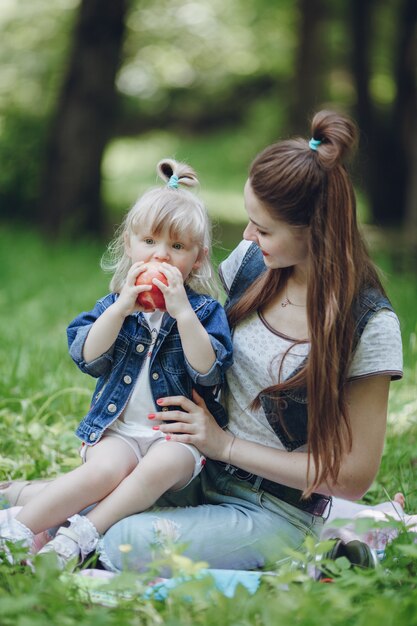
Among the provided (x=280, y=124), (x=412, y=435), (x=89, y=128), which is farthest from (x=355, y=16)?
(x=412, y=435)

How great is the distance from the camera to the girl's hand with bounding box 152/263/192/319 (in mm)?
2527

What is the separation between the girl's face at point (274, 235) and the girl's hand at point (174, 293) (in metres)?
0.25

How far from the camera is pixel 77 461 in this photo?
3.39 metres

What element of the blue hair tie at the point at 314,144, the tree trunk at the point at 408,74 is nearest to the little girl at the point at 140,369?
the blue hair tie at the point at 314,144

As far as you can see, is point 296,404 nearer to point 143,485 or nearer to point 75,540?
point 143,485

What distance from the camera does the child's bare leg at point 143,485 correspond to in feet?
8.37

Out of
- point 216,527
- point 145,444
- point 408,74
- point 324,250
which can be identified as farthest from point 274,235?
point 408,74

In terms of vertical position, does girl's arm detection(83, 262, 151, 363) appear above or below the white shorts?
above

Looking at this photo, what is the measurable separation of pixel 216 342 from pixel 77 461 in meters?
1.05

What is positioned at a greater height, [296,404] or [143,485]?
[296,404]

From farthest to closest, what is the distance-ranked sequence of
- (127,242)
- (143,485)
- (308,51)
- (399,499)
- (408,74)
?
(308,51) < (408,74) < (399,499) < (127,242) < (143,485)

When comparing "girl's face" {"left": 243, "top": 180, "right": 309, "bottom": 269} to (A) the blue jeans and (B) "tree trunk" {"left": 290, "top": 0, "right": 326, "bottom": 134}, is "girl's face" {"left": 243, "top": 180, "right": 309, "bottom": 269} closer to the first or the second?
(A) the blue jeans

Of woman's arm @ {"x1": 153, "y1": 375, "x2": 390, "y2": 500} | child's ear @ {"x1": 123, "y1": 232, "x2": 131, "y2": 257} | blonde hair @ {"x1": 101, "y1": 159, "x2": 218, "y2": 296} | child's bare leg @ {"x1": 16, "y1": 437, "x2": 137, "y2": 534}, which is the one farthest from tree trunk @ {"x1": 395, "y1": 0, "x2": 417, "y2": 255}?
child's bare leg @ {"x1": 16, "y1": 437, "x2": 137, "y2": 534}

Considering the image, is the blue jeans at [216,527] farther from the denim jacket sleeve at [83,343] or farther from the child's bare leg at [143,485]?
the denim jacket sleeve at [83,343]
